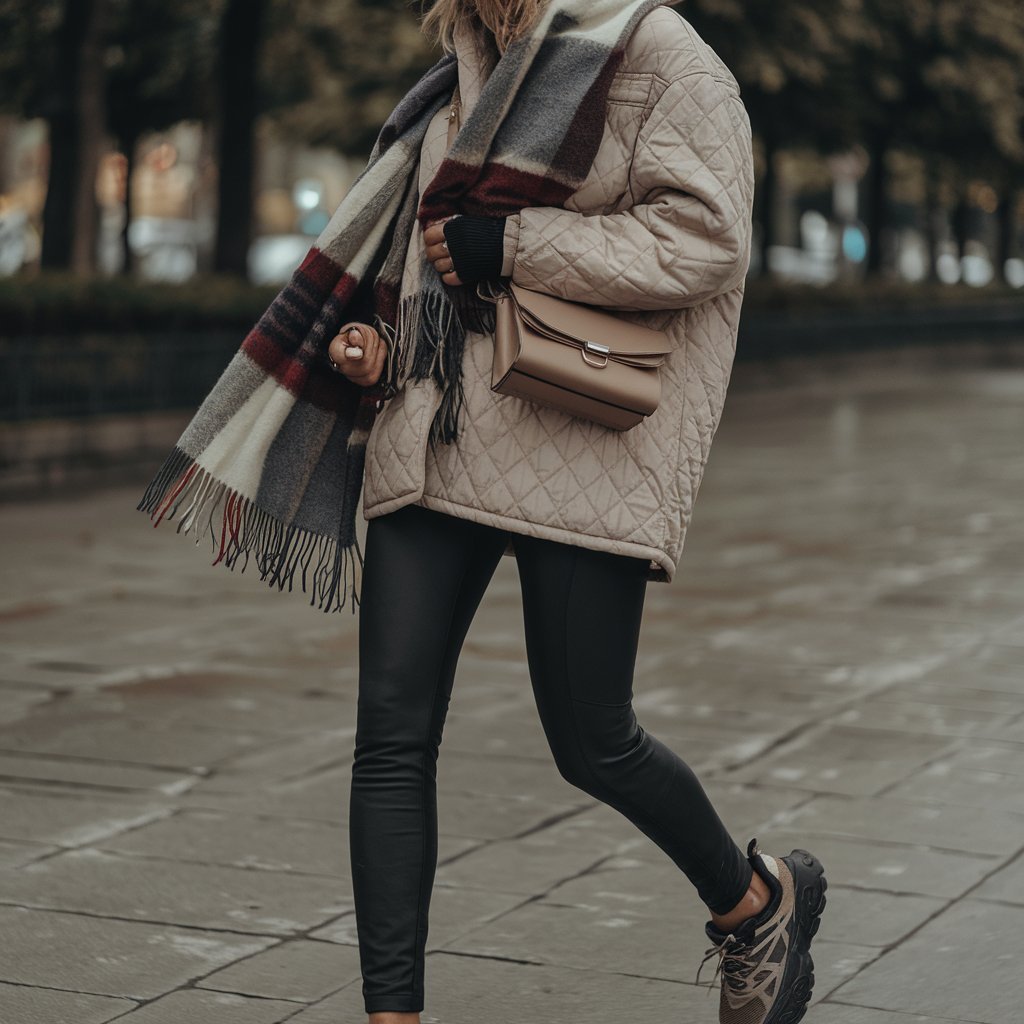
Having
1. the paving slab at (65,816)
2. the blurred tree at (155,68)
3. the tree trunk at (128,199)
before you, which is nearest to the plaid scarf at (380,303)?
→ the paving slab at (65,816)

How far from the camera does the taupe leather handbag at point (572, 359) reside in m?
2.96

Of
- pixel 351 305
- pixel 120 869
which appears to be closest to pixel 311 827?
pixel 120 869

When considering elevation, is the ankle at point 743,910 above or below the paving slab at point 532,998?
above

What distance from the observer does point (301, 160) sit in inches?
2388

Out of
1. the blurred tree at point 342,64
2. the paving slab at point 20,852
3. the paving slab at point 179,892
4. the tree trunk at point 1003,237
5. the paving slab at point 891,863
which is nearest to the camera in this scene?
the paving slab at point 179,892

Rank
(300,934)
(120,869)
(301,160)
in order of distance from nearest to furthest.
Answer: (300,934) < (120,869) < (301,160)

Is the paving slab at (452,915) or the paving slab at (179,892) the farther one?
the paving slab at (179,892)

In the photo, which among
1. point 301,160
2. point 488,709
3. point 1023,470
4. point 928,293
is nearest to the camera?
point 488,709

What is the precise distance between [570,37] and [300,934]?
1.87m

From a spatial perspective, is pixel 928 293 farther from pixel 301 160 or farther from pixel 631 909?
pixel 301 160

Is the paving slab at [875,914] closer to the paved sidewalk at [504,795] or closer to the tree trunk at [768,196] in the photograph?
the paved sidewalk at [504,795]

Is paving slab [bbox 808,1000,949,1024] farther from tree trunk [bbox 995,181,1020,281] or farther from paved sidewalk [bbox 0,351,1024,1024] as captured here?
tree trunk [bbox 995,181,1020,281]

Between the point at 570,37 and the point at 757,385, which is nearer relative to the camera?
the point at 570,37

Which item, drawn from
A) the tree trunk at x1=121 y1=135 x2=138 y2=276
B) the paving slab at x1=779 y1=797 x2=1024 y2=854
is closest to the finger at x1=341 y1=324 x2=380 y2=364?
the paving slab at x1=779 y1=797 x2=1024 y2=854
